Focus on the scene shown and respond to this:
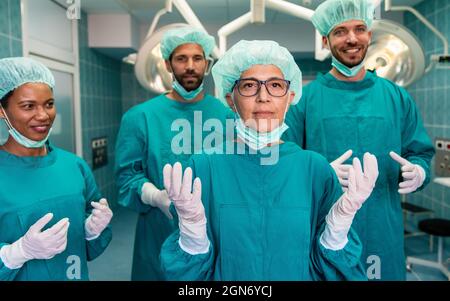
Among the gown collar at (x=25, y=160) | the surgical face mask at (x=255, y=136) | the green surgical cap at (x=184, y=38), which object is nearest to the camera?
the surgical face mask at (x=255, y=136)

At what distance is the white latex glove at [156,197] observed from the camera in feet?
3.28

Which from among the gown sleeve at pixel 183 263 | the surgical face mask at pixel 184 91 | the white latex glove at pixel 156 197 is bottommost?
the gown sleeve at pixel 183 263

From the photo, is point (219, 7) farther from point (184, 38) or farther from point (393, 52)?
point (393, 52)

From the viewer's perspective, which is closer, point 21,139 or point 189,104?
point 21,139

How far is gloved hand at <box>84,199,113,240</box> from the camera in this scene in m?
0.85

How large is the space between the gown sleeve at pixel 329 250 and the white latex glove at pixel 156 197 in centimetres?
40

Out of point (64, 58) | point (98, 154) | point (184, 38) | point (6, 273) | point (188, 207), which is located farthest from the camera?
point (98, 154)

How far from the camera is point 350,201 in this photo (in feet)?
2.13

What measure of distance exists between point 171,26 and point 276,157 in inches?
25.2

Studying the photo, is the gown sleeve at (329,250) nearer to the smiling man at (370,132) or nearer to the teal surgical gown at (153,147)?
the smiling man at (370,132)

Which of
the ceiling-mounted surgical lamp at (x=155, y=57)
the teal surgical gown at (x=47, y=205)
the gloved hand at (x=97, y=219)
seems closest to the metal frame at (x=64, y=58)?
the ceiling-mounted surgical lamp at (x=155, y=57)

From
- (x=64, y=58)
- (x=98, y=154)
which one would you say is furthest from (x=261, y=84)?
(x=98, y=154)

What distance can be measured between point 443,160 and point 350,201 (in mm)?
1727
